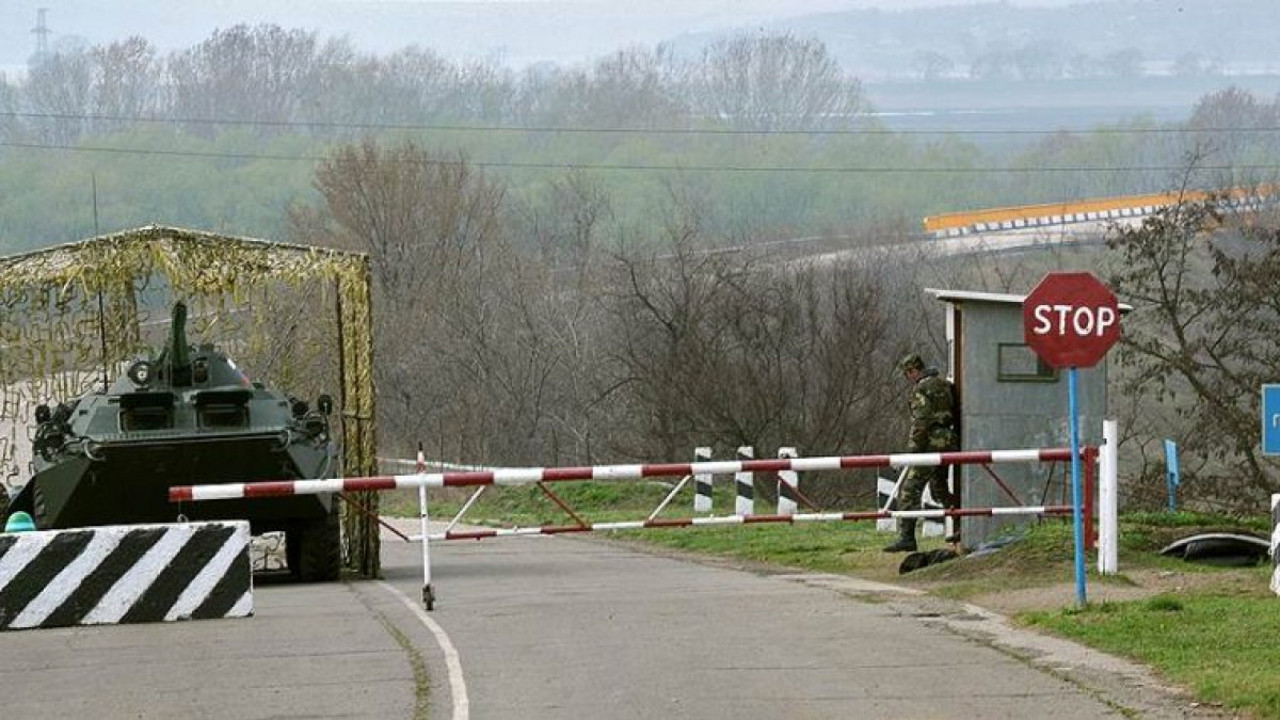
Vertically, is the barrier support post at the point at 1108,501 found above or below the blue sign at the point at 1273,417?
below

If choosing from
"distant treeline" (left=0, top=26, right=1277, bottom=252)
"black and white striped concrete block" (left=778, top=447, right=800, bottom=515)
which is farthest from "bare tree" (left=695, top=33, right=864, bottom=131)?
"black and white striped concrete block" (left=778, top=447, right=800, bottom=515)

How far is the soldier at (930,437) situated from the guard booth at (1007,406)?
13.3 inches

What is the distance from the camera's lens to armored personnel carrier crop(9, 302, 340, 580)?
76.8ft

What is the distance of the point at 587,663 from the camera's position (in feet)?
50.1

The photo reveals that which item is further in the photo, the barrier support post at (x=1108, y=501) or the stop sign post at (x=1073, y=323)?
the barrier support post at (x=1108, y=501)

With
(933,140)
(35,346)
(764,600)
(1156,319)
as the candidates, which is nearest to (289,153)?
(933,140)

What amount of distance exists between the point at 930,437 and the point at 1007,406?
83cm

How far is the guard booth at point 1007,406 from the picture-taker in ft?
74.2

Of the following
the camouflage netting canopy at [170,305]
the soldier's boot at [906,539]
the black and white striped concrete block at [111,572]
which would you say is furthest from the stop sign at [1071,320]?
the camouflage netting canopy at [170,305]

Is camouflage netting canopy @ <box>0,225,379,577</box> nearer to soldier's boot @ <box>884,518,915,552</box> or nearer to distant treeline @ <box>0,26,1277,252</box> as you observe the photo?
soldier's boot @ <box>884,518,915,552</box>

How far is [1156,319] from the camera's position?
→ 4206 centimetres

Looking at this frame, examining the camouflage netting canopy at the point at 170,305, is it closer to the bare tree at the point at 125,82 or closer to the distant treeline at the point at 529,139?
the distant treeline at the point at 529,139

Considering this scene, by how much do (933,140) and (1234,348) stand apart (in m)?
104

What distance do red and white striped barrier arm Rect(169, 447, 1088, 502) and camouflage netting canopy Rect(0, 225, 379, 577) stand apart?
3.88 m
